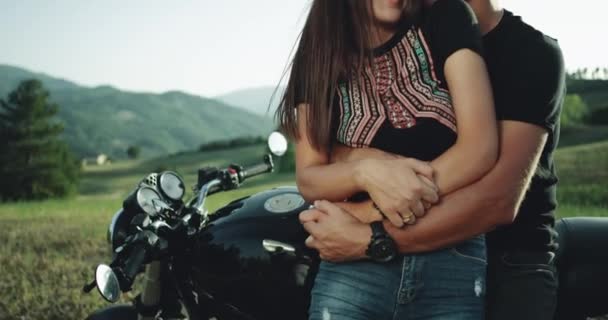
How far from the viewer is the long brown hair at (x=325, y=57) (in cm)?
215

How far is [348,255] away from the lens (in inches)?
79.8

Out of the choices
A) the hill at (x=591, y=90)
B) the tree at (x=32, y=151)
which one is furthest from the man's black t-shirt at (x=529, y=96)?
the hill at (x=591, y=90)

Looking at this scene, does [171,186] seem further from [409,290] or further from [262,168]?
[409,290]

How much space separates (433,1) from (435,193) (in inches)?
28.5

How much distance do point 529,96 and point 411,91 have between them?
0.41m

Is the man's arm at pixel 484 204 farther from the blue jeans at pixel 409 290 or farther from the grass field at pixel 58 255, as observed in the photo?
the grass field at pixel 58 255

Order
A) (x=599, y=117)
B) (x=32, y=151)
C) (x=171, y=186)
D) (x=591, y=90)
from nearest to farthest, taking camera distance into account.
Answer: (x=171, y=186)
(x=599, y=117)
(x=32, y=151)
(x=591, y=90)

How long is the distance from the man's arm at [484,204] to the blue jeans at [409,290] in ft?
0.20

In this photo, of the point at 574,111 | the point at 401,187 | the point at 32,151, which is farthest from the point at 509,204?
the point at 32,151

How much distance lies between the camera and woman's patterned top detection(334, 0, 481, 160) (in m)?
2.01

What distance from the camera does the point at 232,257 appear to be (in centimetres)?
229

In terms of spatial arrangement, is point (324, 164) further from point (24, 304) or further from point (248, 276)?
point (24, 304)

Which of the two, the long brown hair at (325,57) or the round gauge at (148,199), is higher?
the long brown hair at (325,57)

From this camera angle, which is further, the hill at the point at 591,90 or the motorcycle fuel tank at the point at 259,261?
the hill at the point at 591,90
